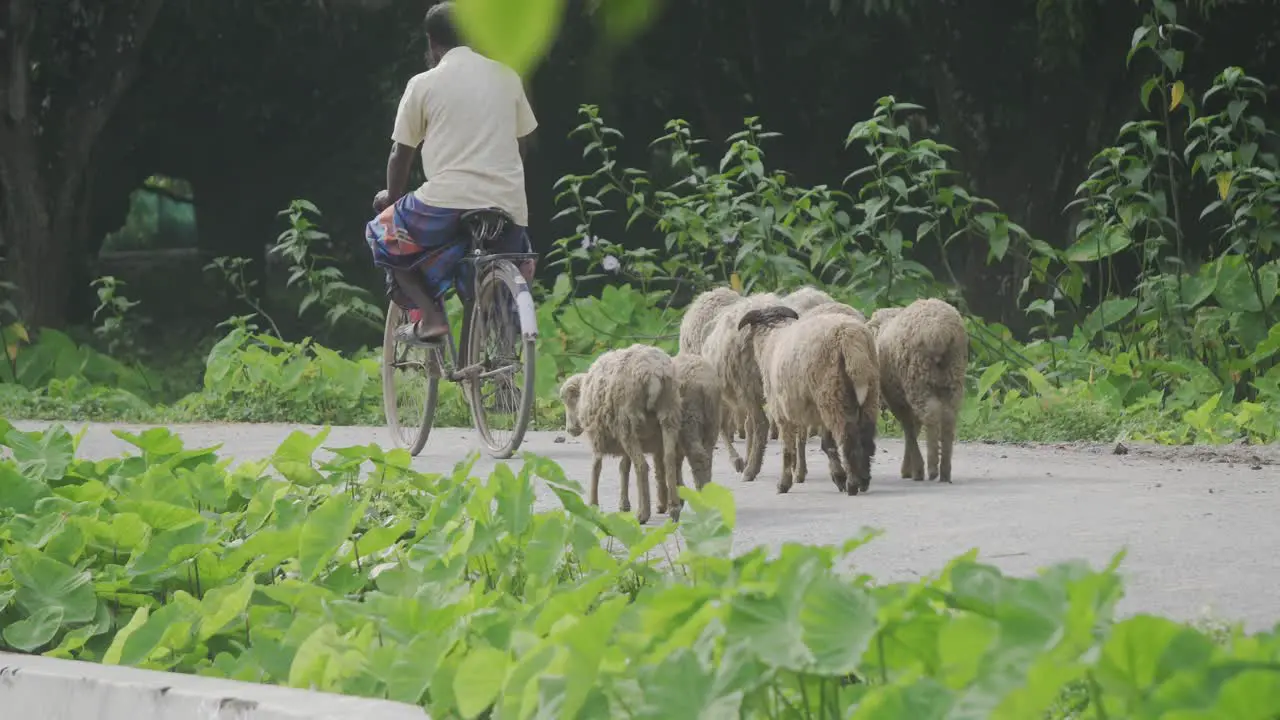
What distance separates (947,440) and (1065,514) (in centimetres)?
144

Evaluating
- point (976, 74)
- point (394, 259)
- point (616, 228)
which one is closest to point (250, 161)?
point (616, 228)

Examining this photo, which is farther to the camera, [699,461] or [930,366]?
[930,366]

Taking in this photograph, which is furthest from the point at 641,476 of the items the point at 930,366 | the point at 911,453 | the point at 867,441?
the point at 911,453

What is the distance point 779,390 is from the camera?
7.86 metres

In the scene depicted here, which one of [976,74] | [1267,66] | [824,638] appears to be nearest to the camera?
[824,638]

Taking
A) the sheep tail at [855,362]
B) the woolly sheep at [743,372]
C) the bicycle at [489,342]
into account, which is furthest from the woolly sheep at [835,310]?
the bicycle at [489,342]

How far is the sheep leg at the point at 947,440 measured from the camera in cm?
829

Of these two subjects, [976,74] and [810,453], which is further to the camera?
[976,74]

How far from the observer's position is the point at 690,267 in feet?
43.2

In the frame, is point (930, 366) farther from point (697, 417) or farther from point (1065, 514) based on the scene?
point (697, 417)

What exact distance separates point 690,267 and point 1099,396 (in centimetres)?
331

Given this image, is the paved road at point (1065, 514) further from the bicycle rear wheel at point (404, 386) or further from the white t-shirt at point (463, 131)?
the white t-shirt at point (463, 131)

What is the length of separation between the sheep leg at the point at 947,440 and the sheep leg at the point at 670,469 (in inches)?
64.4

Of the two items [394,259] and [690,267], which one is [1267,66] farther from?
[394,259]
